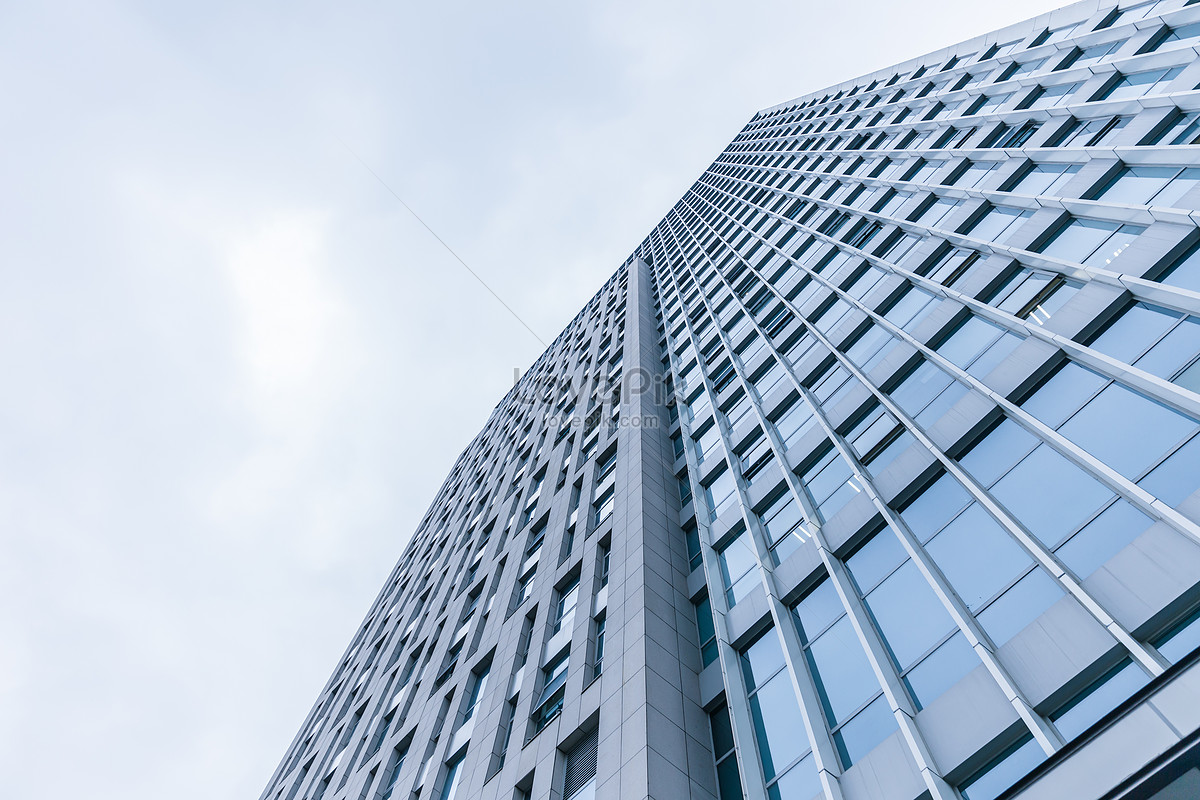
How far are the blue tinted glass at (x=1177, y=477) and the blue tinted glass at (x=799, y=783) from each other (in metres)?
7.29

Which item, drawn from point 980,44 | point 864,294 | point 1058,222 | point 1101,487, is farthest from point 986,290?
point 980,44

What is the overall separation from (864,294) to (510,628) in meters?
17.9

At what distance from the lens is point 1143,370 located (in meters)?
13.6

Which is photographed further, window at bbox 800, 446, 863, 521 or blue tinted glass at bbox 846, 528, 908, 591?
window at bbox 800, 446, 863, 521

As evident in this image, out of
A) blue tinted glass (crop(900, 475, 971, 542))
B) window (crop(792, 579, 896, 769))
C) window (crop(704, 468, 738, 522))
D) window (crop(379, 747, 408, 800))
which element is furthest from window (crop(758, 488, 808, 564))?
window (crop(379, 747, 408, 800))

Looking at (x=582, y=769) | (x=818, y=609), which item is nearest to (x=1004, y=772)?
(x=818, y=609)

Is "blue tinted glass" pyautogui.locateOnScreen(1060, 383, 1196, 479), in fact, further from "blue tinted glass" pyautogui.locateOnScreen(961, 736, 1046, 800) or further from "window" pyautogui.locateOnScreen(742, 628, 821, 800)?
"window" pyautogui.locateOnScreen(742, 628, 821, 800)

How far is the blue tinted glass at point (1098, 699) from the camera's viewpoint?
966 cm

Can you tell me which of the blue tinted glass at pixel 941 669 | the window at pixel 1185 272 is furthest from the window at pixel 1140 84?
the blue tinted glass at pixel 941 669

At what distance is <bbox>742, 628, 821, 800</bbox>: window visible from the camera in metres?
13.3

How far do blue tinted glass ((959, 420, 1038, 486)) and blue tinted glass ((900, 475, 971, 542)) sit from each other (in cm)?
49

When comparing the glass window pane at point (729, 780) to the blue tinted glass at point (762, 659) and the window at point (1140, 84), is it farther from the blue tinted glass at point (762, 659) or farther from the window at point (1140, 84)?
the window at point (1140, 84)

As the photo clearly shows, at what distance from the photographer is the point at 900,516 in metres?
16.3

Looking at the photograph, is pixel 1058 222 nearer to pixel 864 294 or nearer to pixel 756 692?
pixel 864 294
